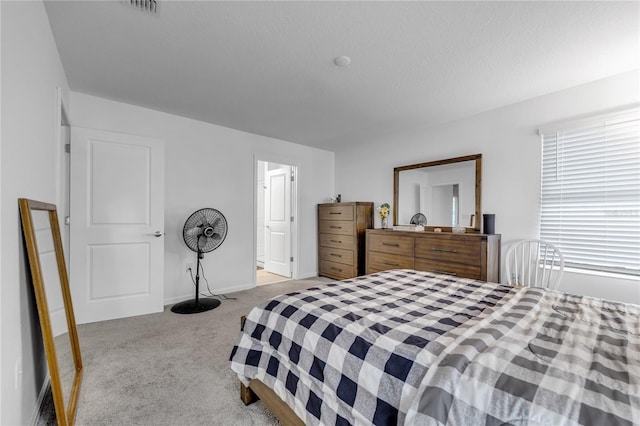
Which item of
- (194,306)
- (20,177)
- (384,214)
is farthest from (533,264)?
(20,177)

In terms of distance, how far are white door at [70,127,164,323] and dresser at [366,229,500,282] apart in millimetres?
2680

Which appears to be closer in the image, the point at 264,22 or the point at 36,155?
the point at 36,155

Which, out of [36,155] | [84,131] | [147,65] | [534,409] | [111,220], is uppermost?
[147,65]

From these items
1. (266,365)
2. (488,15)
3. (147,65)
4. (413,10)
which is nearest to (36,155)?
(147,65)

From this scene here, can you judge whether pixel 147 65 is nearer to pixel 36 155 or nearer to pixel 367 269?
pixel 36 155

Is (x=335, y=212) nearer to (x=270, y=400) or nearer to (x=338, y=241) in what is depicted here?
(x=338, y=241)

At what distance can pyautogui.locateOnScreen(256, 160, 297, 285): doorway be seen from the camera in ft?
15.4

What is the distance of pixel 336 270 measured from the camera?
15.1ft

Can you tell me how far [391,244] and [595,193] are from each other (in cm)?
202

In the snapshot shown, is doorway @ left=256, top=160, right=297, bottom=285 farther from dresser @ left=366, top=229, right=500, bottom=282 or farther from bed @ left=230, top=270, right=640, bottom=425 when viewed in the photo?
bed @ left=230, top=270, right=640, bottom=425

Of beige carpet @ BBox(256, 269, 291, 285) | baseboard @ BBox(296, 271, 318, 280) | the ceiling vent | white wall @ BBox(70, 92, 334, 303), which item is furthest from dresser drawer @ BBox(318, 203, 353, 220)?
the ceiling vent

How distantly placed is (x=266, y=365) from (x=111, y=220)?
247 cm

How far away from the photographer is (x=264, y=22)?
5.79 feet

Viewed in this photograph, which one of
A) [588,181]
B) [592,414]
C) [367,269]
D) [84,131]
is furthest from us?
[367,269]
